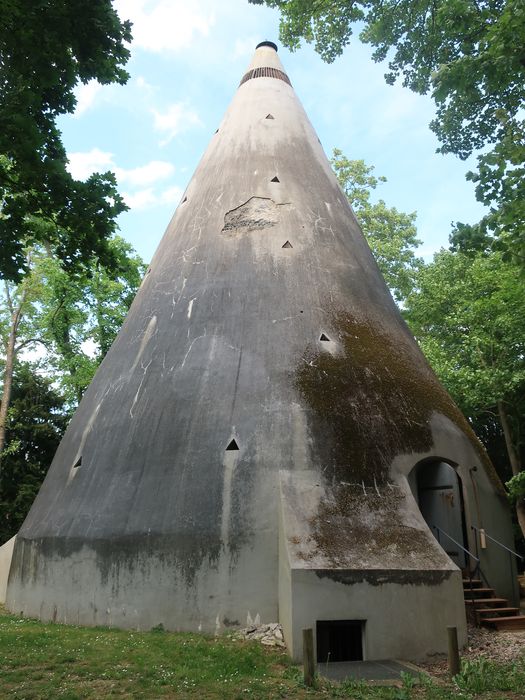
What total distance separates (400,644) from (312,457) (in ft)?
10.6

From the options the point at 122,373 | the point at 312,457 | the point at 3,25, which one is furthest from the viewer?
the point at 122,373

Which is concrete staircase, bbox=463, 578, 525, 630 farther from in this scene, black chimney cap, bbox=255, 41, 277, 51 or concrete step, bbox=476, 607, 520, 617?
black chimney cap, bbox=255, 41, 277, 51

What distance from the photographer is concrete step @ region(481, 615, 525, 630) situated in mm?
9766

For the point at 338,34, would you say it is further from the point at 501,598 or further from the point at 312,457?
the point at 501,598

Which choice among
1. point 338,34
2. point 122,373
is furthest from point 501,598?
point 338,34

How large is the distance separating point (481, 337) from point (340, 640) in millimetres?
11454

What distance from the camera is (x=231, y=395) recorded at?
35.7 feet

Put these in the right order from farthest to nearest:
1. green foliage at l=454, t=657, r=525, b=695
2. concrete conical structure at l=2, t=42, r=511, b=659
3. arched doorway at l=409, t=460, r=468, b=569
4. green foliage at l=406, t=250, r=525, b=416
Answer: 1. green foliage at l=406, t=250, r=525, b=416
2. arched doorway at l=409, t=460, r=468, b=569
3. concrete conical structure at l=2, t=42, r=511, b=659
4. green foliage at l=454, t=657, r=525, b=695

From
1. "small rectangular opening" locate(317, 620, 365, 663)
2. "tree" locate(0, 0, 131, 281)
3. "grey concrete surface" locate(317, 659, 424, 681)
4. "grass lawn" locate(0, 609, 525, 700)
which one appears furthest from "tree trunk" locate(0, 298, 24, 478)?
"grey concrete surface" locate(317, 659, 424, 681)

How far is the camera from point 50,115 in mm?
8148

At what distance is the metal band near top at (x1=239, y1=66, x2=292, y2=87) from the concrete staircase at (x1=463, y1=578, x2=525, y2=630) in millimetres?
16773

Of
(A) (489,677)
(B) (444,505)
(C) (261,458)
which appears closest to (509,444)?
(B) (444,505)

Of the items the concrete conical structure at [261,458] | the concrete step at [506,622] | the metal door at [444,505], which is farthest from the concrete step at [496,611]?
the metal door at [444,505]

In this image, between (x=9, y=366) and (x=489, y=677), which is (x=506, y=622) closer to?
(x=489, y=677)
